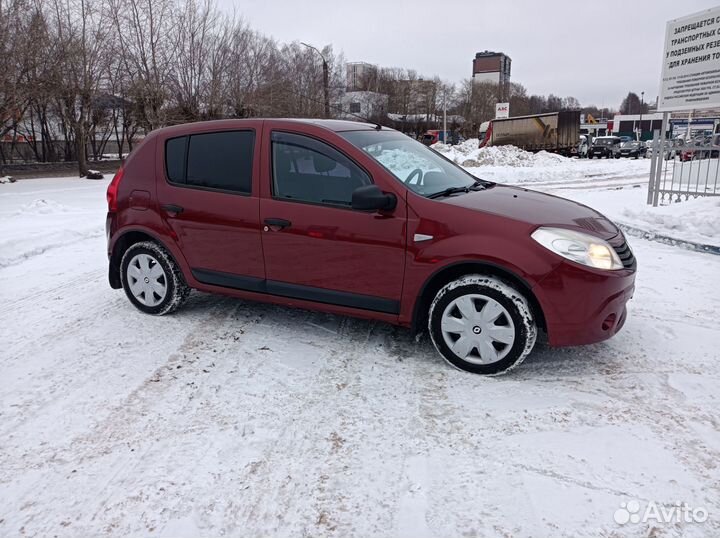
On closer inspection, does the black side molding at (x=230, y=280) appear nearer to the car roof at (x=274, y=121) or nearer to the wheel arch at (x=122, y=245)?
the wheel arch at (x=122, y=245)

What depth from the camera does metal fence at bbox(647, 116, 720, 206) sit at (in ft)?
32.1

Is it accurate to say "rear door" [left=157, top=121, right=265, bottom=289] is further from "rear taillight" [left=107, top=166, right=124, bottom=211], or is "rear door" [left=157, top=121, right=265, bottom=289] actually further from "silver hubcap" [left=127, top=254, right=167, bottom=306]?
"rear taillight" [left=107, top=166, right=124, bottom=211]

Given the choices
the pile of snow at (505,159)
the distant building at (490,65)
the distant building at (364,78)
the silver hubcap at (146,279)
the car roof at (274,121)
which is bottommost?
the silver hubcap at (146,279)

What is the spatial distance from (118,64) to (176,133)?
22.7m

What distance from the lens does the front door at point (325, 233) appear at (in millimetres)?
3926

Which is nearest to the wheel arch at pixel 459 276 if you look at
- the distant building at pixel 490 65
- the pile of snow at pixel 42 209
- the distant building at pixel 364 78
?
the pile of snow at pixel 42 209

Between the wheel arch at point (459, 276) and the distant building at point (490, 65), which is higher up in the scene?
the distant building at point (490, 65)

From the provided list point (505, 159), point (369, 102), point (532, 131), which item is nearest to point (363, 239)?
point (505, 159)

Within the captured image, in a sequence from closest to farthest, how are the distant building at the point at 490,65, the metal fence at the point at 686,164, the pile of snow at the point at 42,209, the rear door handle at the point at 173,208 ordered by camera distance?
1. the rear door handle at the point at 173,208
2. the metal fence at the point at 686,164
3. the pile of snow at the point at 42,209
4. the distant building at the point at 490,65

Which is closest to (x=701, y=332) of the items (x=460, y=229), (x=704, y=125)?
(x=460, y=229)

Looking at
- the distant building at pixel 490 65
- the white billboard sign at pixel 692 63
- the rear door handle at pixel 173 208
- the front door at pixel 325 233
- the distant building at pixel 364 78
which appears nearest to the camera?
the front door at pixel 325 233

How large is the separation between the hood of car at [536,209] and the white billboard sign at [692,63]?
731cm

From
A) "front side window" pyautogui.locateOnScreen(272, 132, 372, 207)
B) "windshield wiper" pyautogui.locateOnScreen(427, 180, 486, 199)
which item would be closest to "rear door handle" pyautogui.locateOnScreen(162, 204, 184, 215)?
"front side window" pyautogui.locateOnScreen(272, 132, 372, 207)

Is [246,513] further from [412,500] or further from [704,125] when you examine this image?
[704,125]
